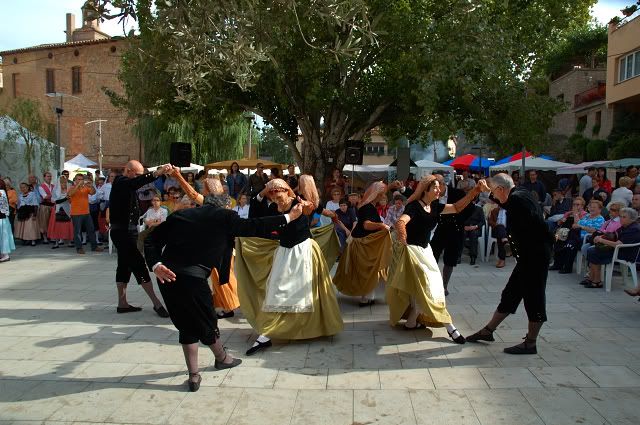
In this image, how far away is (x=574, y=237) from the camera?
29.7ft

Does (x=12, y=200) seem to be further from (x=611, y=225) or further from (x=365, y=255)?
(x=611, y=225)

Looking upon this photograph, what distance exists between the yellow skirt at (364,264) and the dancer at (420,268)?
1.10 metres

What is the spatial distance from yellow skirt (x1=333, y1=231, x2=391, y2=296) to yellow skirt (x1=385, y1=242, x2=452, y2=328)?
1177 mm

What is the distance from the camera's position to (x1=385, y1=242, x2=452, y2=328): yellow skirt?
5.36 meters

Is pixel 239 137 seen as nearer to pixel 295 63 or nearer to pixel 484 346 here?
pixel 295 63

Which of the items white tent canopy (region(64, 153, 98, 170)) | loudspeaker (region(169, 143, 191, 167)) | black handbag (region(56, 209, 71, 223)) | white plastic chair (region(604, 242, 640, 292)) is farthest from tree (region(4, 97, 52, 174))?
white plastic chair (region(604, 242, 640, 292))

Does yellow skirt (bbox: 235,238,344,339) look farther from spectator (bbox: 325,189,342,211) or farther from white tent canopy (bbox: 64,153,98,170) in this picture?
white tent canopy (bbox: 64,153,98,170)

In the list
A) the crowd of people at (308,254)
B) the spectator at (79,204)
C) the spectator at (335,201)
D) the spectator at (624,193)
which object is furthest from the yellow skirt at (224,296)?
the spectator at (624,193)

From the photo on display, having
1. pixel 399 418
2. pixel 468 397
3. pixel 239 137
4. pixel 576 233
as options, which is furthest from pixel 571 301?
pixel 239 137

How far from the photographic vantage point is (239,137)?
3700cm

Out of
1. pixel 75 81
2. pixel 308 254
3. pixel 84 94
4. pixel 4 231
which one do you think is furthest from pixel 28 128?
pixel 75 81

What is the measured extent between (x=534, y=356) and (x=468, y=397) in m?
1.25

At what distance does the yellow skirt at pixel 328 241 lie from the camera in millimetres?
6812

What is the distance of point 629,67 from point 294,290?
2758 cm
